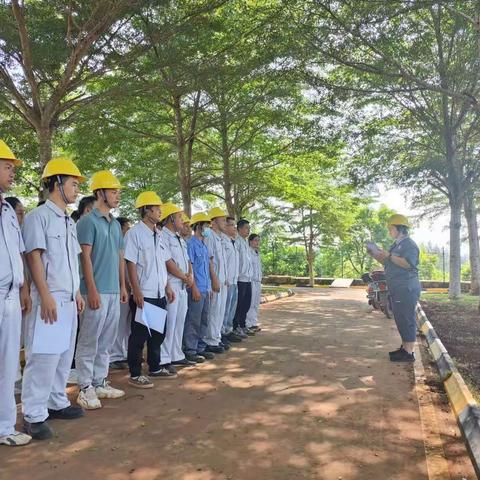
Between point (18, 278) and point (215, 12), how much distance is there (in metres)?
7.67

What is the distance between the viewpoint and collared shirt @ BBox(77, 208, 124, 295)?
193 inches

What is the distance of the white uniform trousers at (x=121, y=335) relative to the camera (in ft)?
21.5

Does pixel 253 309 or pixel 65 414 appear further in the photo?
pixel 253 309

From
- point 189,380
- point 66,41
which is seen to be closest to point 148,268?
point 189,380

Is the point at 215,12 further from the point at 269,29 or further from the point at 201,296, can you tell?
the point at 201,296

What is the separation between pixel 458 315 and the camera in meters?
12.0

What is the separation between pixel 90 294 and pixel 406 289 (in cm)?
426

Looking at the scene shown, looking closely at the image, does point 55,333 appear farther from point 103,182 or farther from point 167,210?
point 167,210

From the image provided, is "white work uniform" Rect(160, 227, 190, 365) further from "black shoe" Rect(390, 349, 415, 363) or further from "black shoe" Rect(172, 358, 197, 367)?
"black shoe" Rect(390, 349, 415, 363)

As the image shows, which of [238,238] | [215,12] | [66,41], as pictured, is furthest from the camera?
[215,12]

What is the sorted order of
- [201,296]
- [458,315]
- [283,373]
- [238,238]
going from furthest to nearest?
1. [458,315]
2. [238,238]
3. [201,296]
4. [283,373]

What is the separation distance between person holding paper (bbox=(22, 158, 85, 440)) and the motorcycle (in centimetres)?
876

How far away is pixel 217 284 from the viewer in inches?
293

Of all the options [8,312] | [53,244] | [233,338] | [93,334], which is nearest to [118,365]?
[93,334]
